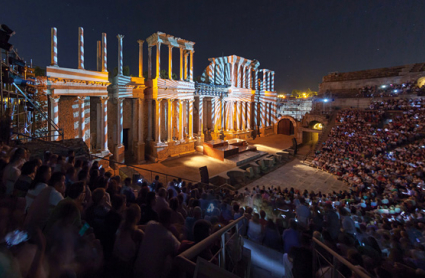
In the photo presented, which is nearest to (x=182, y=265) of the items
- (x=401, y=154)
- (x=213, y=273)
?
(x=213, y=273)

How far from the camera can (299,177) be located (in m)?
15.8

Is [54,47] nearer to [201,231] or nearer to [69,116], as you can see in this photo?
[69,116]

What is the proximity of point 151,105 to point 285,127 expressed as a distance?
22581 mm

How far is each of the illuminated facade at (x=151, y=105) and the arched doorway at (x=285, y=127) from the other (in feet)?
9.13

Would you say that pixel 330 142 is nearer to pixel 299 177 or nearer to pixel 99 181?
pixel 299 177

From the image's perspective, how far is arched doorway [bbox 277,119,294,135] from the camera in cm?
3425

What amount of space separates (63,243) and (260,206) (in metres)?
6.70

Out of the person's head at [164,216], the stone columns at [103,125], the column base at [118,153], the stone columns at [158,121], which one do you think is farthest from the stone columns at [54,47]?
the person's head at [164,216]

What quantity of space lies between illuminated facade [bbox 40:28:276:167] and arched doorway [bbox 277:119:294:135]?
2783mm

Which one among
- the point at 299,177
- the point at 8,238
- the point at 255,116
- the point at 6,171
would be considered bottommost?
the point at 299,177

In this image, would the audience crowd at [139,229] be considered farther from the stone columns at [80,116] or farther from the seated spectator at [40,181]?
the stone columns at [80,116]

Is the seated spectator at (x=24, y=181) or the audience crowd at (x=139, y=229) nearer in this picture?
the audience crowd at (x=139, y=229)

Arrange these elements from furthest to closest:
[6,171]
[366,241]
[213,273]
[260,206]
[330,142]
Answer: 1. [330,142]
2. [260,206]
3. [366,241]
4. [6,171]
5. [213,273]

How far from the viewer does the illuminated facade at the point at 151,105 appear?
12.8 meters
